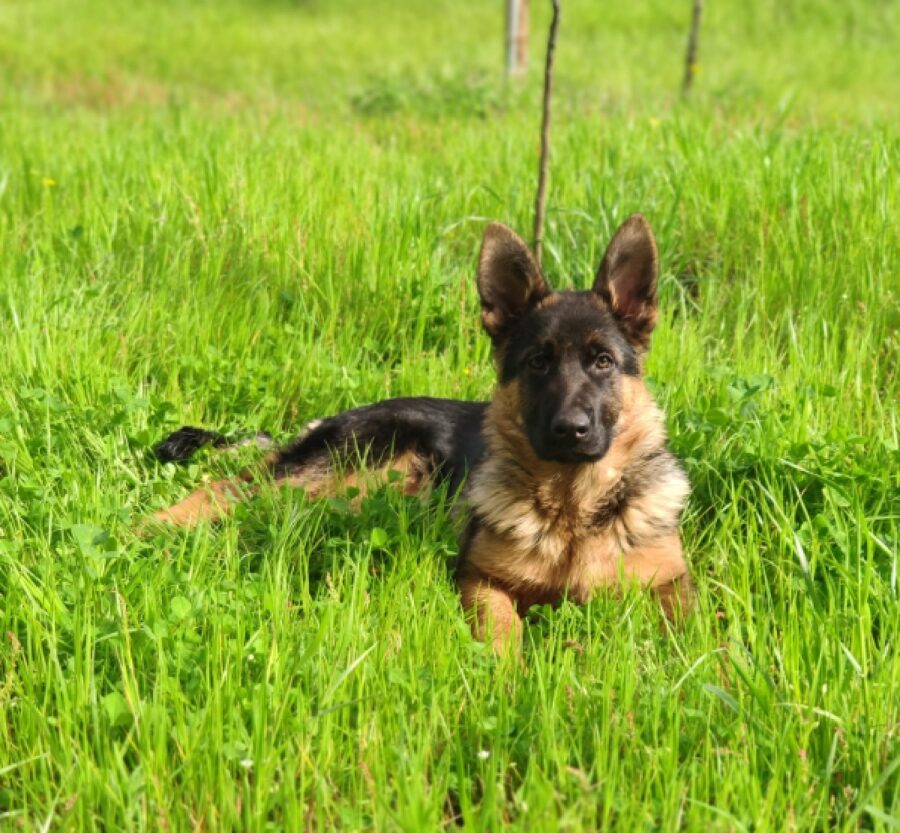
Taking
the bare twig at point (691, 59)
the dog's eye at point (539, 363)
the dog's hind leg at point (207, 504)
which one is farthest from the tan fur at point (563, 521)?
the bare twig at point (691, 59)

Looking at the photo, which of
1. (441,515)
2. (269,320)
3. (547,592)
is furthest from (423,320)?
(547,592)

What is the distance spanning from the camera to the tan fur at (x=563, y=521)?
12.2 feet

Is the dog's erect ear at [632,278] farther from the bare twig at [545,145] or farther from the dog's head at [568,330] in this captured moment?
the bare twig at [545,145]

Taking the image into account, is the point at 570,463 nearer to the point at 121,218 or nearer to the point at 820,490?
the point at 820,490

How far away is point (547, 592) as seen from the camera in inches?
150

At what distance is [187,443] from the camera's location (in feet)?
14.4

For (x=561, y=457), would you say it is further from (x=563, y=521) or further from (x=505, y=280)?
(x=505, y=280)

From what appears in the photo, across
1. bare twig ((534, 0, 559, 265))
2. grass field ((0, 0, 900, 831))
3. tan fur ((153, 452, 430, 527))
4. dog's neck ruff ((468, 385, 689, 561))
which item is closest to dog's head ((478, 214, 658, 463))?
dog's neck ruff ((468, 385, 689, 561))

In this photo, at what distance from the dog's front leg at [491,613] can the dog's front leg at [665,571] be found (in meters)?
0.41

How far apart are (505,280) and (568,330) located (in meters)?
0.35

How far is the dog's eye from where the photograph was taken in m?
4.00

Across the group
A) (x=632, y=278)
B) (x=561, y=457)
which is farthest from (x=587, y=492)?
(x=632, y=278)

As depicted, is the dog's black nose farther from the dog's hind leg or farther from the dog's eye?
the dog's hind leg

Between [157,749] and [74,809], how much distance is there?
0.22m
